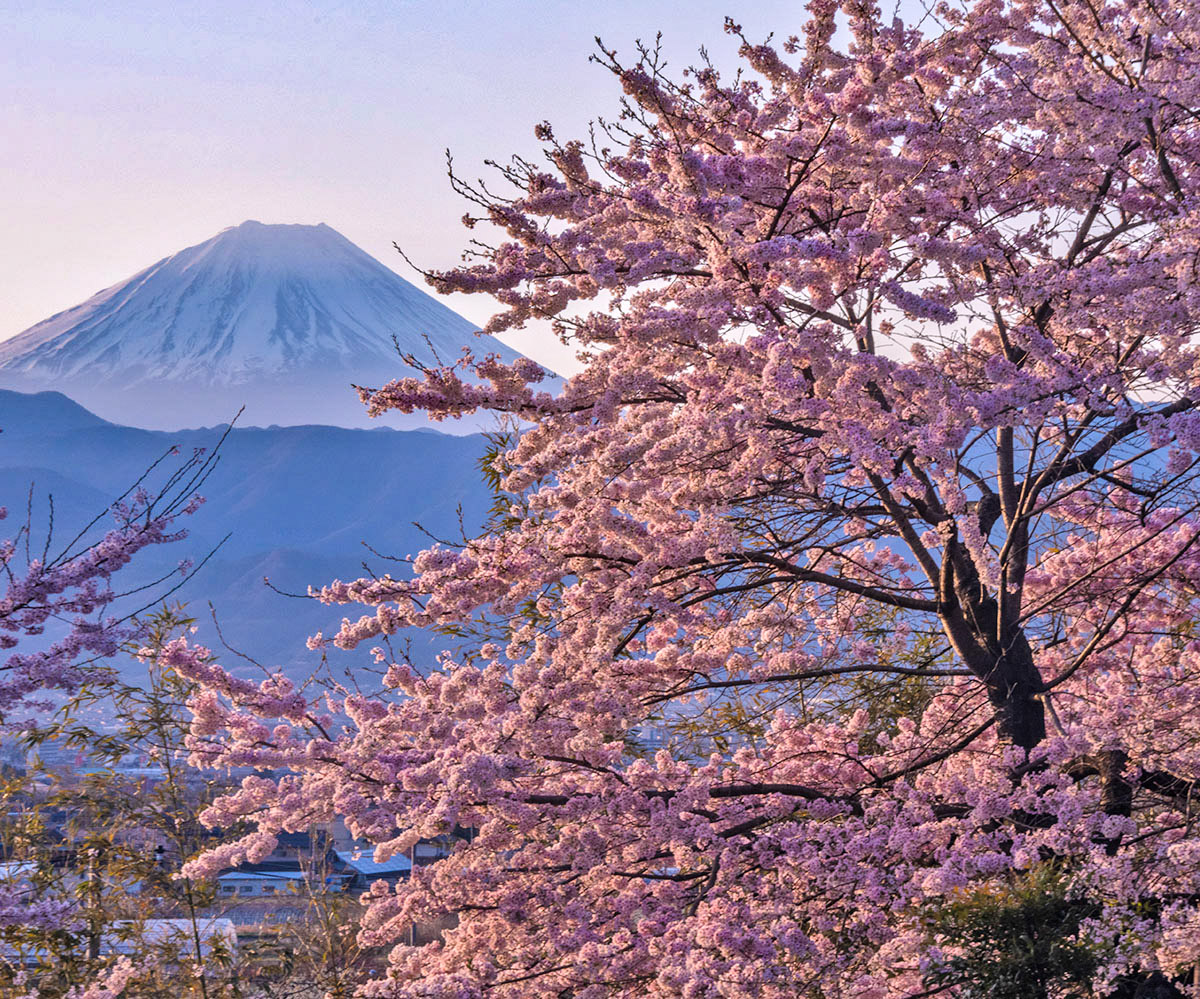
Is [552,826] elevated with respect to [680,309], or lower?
lower

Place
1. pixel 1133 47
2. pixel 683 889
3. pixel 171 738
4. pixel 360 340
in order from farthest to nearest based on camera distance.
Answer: pixel 360 340 → pixel 171 738 → pixel 683 889 → pixel 1133 47

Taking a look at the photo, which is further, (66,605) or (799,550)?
(799,550)

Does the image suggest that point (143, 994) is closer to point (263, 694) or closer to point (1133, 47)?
point (263, 694)

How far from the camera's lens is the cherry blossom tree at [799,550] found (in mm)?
4648

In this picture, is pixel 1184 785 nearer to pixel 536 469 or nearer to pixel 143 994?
pixel 536 469

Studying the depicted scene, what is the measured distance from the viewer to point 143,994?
311 inches

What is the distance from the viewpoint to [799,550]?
5.88 m

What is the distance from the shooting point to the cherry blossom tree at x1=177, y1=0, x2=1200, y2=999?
4648 millimetres

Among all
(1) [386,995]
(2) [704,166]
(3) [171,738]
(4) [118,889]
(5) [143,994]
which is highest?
(2) [704,166]

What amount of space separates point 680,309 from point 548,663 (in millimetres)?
2022

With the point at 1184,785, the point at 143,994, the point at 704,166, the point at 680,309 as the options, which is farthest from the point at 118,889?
the point at 1184,785

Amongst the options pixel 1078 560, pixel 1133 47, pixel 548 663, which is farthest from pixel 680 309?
pixel 1078 560

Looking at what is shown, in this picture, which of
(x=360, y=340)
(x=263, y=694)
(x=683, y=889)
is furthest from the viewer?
(x=360, y=340)

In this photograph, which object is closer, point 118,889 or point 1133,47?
point 1133,47
